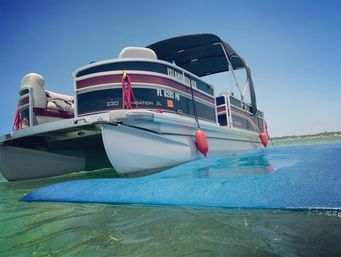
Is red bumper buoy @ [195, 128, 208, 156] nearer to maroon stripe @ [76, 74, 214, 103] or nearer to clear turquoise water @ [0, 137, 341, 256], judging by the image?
maroon stripe @ [76, 74, 214, 103]

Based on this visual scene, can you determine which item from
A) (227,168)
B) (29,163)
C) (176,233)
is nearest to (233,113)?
(227,168)

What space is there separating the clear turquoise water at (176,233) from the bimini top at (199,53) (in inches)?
298

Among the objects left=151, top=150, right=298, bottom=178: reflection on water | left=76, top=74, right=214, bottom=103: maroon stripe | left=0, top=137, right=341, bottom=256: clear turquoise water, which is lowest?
left=0, top=137, right=341, bottom=256: clear turquoise water

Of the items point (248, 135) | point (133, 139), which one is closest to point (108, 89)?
point (133, 139)

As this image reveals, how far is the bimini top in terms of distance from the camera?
31.4ft

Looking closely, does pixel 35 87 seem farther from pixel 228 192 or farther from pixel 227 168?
pixel 228 192

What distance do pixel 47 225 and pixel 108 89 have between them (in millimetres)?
4132

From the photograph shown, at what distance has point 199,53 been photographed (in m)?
11.0

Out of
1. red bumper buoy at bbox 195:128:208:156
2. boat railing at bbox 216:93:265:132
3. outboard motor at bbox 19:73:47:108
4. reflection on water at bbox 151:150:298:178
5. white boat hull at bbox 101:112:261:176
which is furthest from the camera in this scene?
boat railing at bbox 216:93:265:132

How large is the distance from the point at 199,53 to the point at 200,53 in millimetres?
41

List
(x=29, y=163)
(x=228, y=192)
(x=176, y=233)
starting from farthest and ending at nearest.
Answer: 1. (x=29, y=163)
2. (x=228, y=192)
3. (x=176, y=233)

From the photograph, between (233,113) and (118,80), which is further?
(233,113)

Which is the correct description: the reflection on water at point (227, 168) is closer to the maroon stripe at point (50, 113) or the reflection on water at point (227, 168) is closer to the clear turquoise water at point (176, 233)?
the clear turquoise water at point (176, 233)

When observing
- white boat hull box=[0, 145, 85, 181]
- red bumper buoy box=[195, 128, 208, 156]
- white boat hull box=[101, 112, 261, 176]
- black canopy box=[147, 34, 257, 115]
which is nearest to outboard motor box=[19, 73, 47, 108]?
white boat hull box=[0, 145, 85, 181]
